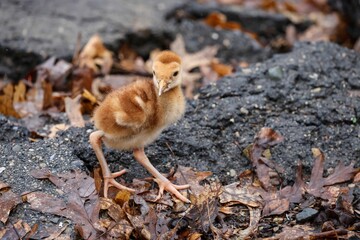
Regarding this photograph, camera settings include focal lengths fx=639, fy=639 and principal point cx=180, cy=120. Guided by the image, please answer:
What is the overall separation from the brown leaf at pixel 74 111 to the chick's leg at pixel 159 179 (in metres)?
1.11

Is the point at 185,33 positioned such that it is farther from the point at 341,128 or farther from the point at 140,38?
the point at 341,128

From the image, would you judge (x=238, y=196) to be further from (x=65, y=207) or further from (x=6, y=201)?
(x=6, y=201)

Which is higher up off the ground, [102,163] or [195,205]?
[102,163]

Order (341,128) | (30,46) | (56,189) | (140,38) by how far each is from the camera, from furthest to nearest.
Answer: (140,38), (30,46), (341,128), (56,189)

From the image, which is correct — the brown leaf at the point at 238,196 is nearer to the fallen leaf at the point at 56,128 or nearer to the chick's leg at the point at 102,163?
the chick's leg at the point at 102,163

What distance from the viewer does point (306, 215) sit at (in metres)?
4.44

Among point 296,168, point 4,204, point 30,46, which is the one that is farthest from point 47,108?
point 296,168

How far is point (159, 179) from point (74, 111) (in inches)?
61.0

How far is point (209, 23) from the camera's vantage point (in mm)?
8445

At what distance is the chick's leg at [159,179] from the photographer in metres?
4.58

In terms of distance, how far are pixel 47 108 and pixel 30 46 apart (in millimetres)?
1481

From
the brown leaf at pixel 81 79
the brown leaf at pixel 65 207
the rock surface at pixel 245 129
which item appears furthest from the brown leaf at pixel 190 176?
the brown leaf at pixel 81 79

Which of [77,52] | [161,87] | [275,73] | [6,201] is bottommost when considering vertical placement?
[77,52]

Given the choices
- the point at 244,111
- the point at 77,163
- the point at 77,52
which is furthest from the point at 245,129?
the point at 77,52
